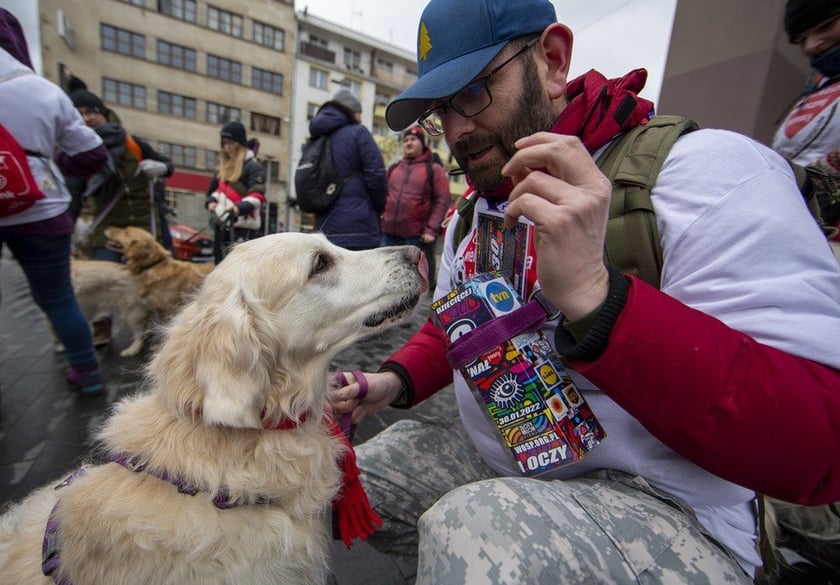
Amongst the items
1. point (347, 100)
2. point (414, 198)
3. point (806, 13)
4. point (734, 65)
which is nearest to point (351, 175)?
point (347, 100)

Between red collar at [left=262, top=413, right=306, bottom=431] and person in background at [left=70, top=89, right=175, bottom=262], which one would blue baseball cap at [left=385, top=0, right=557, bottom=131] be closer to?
red collar at [left=262, top=413, right=306, bottom=431]

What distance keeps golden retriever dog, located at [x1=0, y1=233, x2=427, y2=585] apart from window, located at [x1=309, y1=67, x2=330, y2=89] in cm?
3813

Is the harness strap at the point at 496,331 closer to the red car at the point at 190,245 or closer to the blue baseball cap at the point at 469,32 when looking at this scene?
the blue baseball cap at the point at 469,32

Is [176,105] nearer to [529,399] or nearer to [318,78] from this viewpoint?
[318,78]

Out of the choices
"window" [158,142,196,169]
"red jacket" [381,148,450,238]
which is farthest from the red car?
"window" [158,142,196,169]

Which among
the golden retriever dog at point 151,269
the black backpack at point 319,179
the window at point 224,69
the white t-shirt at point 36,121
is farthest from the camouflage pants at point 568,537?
the window at point 224,69

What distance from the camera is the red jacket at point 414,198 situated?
20.1 feet

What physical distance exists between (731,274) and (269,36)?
3907 cm

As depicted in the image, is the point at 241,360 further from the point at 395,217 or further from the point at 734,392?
the point at 395,217

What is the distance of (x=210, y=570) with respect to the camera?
1.16 m

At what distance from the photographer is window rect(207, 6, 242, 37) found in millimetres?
29959

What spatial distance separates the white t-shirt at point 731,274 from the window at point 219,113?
35.0 m

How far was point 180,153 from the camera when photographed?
29.1 meters

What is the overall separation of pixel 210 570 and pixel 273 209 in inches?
1152
